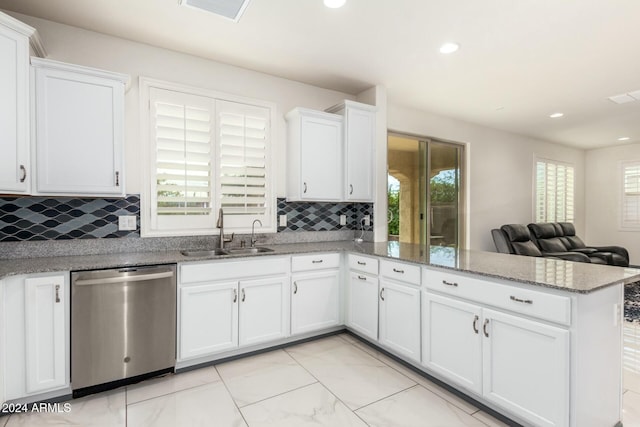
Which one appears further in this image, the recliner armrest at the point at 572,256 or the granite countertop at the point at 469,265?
the recliner armrest at the point at 572,256

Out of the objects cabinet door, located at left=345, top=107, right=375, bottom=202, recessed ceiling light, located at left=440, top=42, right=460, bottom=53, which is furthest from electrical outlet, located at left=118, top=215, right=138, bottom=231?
recessed ceiling light, located at left=440, top=42, right=460, bottom=53

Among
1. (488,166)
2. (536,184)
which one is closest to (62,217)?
(488,166)

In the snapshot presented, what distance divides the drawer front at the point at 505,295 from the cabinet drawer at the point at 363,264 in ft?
1.87

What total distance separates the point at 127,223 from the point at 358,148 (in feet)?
7.69

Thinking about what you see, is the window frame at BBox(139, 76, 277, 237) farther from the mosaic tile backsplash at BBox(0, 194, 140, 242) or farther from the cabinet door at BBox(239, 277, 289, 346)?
the cabinet door at BBox(239, 277, 289, 346)

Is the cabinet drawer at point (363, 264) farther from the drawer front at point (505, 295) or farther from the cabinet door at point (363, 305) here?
the drawer front at point (505, 295)

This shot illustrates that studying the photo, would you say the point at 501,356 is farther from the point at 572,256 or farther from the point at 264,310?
the point at 572,256

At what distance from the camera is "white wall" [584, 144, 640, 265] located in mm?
6840

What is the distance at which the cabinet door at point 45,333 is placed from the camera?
1.98m

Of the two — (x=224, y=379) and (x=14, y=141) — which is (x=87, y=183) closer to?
(x=14, y=141)

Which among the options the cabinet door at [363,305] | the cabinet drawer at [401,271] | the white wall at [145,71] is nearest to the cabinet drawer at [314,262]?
the cabinet door at [363,305]

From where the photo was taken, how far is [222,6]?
7.50 feet

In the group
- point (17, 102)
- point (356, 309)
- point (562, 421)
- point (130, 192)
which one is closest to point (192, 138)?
point (130, 192)

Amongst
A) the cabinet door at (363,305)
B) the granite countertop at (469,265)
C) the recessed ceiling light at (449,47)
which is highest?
the recessed ceiling light at (449,47)
